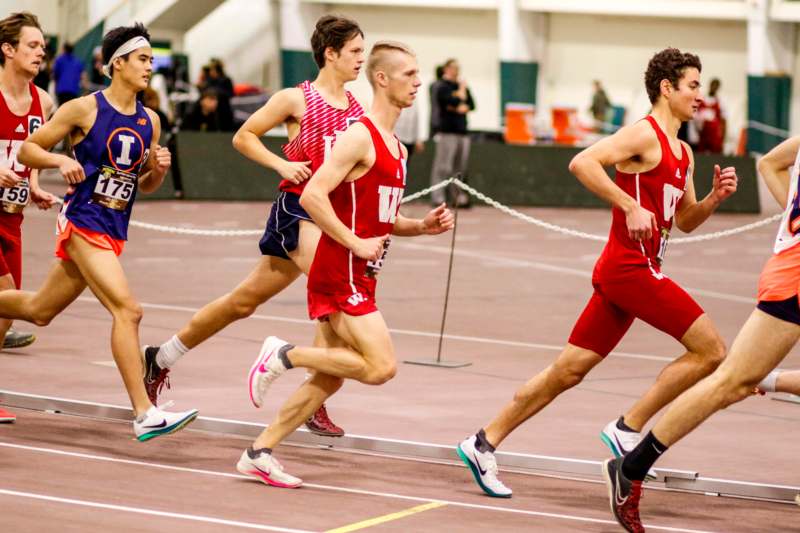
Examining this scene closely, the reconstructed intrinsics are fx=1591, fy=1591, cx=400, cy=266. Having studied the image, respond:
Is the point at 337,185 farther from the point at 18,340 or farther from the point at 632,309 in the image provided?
the point at 18,340

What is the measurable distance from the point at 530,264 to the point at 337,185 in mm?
11067

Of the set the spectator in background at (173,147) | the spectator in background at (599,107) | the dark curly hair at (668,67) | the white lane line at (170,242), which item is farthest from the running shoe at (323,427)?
the spectator in background at (599,107)

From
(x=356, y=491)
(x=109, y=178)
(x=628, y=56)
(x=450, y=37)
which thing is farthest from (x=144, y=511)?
(x=450, y=37)

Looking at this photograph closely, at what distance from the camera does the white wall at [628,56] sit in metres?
42.4

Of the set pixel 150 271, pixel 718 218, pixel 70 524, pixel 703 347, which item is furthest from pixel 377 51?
pixel 718 218

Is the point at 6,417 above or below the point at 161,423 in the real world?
below

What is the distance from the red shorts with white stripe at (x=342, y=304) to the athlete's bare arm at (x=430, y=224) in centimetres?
40

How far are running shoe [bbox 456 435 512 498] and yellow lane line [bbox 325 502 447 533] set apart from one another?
0.89 ft

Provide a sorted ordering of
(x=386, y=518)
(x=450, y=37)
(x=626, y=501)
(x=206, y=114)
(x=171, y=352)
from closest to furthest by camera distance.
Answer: (x=626, y=501) < (x=386, y=518) < (x=171, y=352) < (x=206, y=114) < (x=450, y=37)

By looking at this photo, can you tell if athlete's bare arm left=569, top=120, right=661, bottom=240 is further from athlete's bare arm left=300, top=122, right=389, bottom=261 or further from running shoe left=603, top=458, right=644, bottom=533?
running shoe left=603, top=458, right=644, bottom=533

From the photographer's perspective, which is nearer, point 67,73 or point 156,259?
point 156,259

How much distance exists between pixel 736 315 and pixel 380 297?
3215 mm

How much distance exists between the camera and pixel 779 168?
6.93 meters

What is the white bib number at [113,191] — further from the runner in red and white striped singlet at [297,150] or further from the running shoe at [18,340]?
the running shoe at [18,340]
